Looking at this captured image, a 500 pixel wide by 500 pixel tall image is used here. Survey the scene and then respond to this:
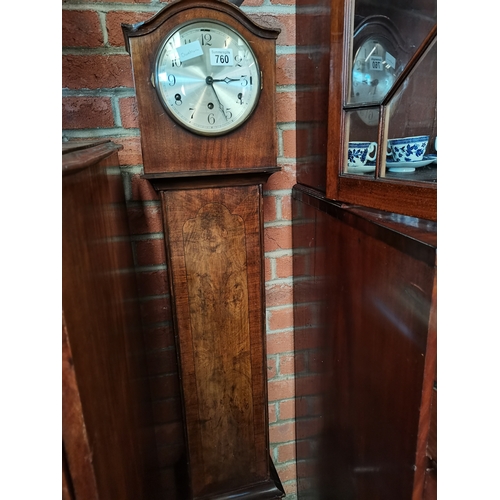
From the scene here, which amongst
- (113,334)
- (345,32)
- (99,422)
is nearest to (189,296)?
(113,334)

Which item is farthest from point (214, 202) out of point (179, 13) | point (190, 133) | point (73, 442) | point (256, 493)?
point (256, 493)

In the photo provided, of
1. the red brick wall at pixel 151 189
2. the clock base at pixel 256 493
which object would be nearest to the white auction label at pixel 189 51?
the red brick wall at pixel 151 189

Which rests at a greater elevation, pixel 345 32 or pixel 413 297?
pixel 345 32

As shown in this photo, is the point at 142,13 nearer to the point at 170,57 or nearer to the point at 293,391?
the point at 170,57

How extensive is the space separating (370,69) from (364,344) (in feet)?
1.76

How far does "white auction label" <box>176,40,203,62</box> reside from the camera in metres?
0.75

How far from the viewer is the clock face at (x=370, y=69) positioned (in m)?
0.71

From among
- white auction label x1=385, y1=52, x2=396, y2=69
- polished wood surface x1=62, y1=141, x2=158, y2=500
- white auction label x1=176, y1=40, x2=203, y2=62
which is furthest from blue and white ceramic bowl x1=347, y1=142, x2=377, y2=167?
polished wood surface x1=62, y1=141, x2=158, y2=500

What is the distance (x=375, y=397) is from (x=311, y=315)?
1.10 feet

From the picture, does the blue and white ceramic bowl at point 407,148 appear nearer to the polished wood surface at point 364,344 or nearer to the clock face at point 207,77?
the polished wood surface at point 364,344

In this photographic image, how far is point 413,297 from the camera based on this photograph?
56 cm

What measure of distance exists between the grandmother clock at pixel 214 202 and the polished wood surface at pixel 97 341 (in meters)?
0.13

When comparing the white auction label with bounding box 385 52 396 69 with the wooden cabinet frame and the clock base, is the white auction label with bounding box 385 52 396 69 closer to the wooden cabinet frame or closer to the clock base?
the wooden cabinet frame

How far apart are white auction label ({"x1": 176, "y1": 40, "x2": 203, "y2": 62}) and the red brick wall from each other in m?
0.23
